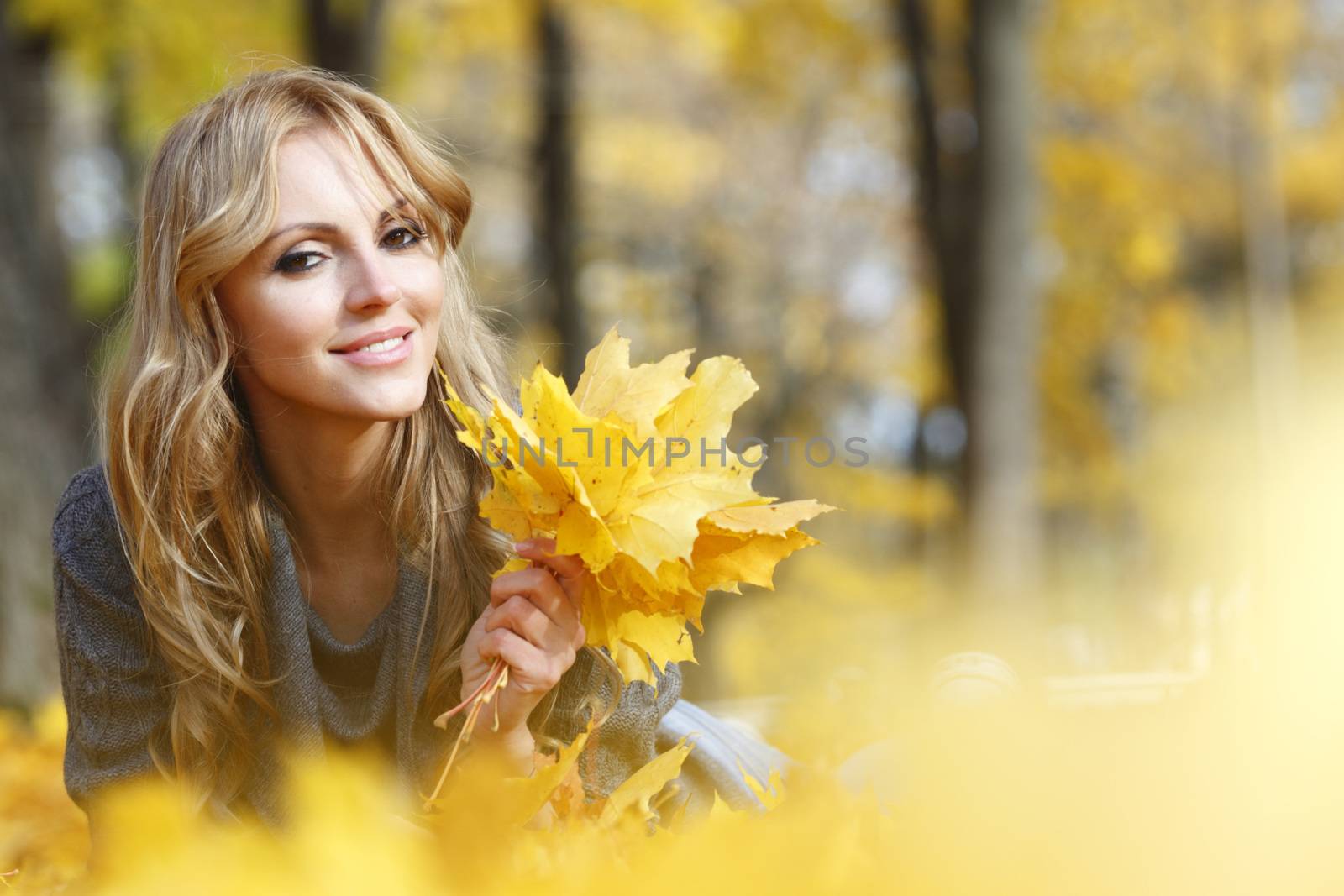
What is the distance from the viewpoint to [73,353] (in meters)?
4.32

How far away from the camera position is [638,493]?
1.14 metres

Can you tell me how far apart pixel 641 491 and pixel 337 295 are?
0.59m

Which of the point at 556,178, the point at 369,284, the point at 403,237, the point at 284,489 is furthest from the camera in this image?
the point at 556,178

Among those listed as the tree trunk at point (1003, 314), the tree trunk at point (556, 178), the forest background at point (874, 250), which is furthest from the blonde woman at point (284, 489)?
the tree trunk at point (556, 178)

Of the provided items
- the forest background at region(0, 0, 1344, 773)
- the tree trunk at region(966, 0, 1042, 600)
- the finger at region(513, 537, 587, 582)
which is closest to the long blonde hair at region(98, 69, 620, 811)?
the forest background at region(0, 0, 1344, 773)

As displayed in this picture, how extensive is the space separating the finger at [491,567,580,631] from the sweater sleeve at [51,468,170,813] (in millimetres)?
670

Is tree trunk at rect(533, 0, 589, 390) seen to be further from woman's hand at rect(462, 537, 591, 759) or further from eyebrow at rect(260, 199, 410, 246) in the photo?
woman's hand at rect(462, 537, 591, 759)

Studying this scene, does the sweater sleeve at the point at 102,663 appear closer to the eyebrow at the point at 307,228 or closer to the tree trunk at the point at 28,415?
the eyebrow at the point at 307,228

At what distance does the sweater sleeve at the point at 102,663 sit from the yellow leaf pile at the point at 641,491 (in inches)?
28.0

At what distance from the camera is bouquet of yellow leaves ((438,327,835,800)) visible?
3.68 feet

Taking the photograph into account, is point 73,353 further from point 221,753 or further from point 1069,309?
point 1069,309

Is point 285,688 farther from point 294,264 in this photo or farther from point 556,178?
point 556,178

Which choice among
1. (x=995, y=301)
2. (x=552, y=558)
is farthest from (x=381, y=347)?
(x=995, y=301)

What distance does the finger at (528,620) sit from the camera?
1270mm
